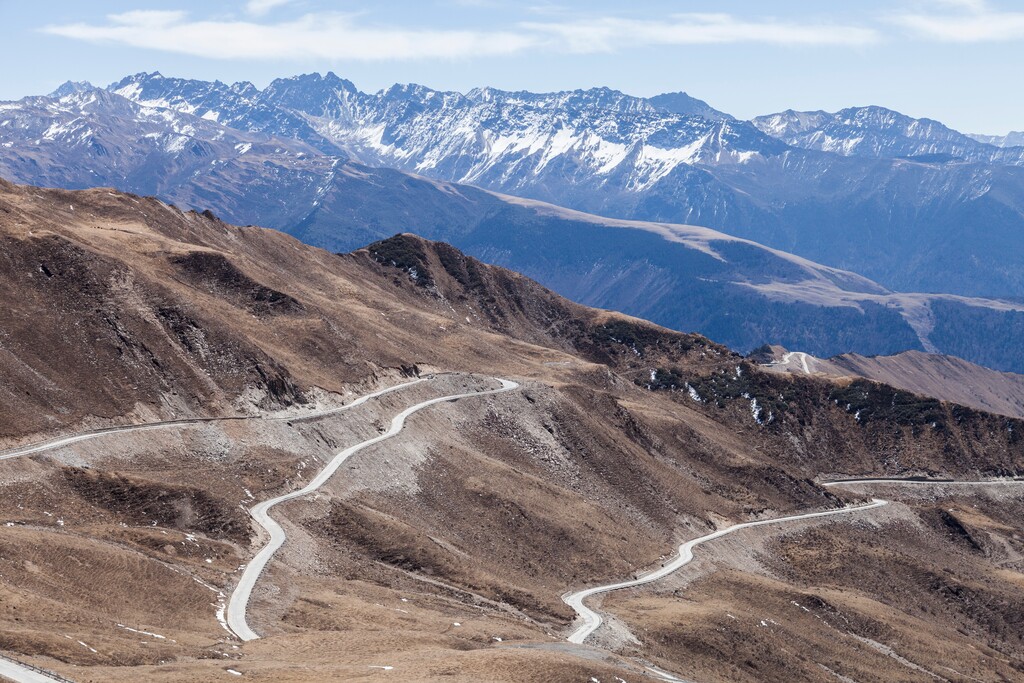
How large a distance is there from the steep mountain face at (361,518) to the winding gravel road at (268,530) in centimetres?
106

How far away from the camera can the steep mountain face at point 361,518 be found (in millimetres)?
81812

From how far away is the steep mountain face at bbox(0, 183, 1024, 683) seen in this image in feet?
268

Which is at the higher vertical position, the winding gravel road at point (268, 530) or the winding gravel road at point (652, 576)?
the winding gravel road at point (268, 530)

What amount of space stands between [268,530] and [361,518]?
12.6 metres

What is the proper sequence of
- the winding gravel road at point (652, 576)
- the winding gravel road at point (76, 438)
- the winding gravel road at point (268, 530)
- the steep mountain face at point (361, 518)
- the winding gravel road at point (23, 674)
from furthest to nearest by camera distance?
the winding gravel road at point (652, 576), the winding gravel road at point (268, 530), the steep mountain face at point (361, 518), the winding gravel road at point (76, 438), the winding gravel road at point (23, 674)

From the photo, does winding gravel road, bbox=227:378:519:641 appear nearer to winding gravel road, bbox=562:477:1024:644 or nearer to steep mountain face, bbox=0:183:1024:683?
steep mountain face, bbox=0:183:1024:683

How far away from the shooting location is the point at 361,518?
119 meters

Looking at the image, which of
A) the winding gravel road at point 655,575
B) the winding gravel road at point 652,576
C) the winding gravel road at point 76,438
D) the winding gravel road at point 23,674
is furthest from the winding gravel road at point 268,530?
the winding gravel road at point 652,576

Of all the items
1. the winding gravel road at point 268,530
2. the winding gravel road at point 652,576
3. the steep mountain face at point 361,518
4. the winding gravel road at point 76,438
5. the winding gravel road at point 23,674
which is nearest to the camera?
the winding gravel road at point 23,674

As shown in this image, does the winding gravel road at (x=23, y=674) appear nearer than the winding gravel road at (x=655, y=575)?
Yes

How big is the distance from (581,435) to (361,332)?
3720 centimetres

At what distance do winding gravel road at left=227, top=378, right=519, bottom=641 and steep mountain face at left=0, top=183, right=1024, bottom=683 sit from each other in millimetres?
1062

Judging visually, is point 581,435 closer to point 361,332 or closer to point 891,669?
point 361,332

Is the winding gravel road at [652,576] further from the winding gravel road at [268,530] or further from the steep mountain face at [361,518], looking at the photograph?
the winding gravel road at [268,530]
